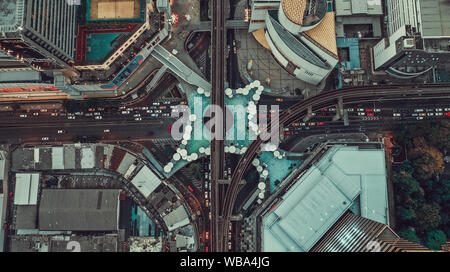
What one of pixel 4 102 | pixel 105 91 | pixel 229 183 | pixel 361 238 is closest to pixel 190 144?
pixel 229 183

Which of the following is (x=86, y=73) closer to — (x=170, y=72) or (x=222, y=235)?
(x=170, y=72)

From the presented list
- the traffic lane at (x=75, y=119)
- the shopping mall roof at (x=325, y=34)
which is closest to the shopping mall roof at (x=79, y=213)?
the traffic lane at (x=75, y=119)

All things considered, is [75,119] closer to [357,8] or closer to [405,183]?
[357,8]

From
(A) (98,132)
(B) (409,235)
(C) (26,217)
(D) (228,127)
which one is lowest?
(B) (409,235)

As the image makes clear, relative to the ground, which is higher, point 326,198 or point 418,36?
point 418,36

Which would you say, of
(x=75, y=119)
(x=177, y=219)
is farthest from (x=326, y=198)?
(x=75, y=119)

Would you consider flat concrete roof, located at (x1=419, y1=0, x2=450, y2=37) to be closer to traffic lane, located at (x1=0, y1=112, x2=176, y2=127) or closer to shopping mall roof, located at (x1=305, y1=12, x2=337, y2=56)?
shopping mall roof, located at (x1=305, y1=12, x2=337, y2=56)

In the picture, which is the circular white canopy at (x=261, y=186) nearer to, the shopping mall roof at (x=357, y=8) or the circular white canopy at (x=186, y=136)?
the circular white canopy at (x=186, y=136)
